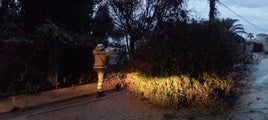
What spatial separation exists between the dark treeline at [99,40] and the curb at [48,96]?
33 cm

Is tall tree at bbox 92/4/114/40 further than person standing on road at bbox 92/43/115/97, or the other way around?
tall tree at bbox 92/4/114/40

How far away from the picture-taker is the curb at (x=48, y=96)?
35.3ft

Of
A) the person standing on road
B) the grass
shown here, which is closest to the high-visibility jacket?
the person standing on road

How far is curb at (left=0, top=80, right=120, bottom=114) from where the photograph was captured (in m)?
10.8

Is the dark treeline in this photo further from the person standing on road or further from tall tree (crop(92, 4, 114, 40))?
the person standing on road

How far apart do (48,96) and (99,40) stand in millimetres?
3031

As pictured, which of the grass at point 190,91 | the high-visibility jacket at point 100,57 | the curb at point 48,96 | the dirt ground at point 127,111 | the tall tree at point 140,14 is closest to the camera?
the dirt ground at point 127,111

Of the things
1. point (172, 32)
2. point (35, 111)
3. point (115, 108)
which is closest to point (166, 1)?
point (172, 32)

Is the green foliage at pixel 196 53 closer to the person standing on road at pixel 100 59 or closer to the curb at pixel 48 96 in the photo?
the person standing on road at pixel 100 59

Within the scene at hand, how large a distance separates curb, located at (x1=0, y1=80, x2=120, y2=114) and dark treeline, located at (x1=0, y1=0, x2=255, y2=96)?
1.09 feet

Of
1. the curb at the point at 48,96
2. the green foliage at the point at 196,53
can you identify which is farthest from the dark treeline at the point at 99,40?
the curb at the point at 48,96

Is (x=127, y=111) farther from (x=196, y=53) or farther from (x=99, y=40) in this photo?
(x=99, y=40)

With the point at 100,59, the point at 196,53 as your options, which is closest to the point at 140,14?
the point at 100,59

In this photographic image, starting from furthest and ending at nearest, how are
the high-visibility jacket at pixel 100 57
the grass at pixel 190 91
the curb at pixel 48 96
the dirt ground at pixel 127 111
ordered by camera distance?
the high-visibility jacket at pixel 100 57 < the curb at pixel 48 96 < the grass at pixel 190 91 < the dirt ground at pixel 127 111
